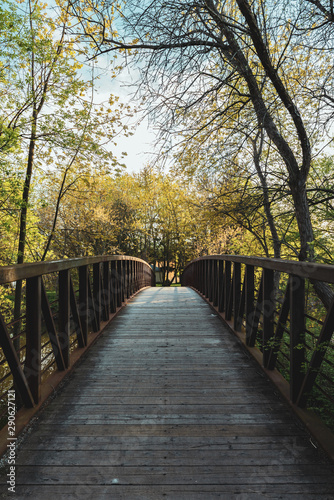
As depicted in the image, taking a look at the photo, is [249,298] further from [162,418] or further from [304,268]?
[162,418]

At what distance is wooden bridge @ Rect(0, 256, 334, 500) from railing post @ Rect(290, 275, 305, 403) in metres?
0.01

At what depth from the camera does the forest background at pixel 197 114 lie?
3.89 m

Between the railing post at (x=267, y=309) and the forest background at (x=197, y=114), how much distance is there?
185 cm

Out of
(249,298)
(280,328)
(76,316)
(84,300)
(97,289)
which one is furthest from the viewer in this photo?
(97,289)

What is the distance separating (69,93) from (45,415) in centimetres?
742

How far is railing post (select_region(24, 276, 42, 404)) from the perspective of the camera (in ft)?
7.51

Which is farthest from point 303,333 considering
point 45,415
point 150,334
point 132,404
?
point 150,334

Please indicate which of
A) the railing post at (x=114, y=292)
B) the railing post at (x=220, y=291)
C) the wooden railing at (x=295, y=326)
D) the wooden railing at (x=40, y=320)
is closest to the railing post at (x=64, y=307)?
the wooden railing at (x=40, y=320)

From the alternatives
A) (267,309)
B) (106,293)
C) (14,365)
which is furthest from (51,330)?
(106,293)

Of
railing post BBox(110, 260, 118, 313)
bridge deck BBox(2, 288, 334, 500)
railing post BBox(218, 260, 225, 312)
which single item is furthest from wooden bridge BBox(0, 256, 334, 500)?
railing post BBox(110, 260, 118, 313)

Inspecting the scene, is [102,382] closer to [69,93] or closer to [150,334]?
[150,334]

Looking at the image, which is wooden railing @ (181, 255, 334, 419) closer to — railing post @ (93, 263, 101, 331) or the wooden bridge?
the wooden bridge

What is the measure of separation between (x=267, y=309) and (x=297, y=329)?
0.68m

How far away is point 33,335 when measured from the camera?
232 centimetres
